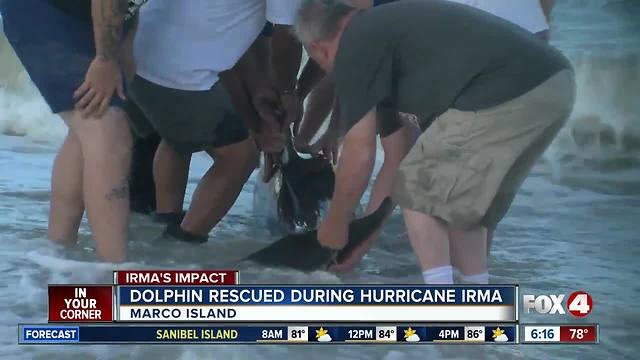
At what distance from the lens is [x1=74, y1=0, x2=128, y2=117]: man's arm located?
2920 millimetres

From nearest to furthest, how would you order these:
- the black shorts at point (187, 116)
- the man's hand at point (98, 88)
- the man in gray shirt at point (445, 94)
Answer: the man in gray shirt at point (445, 94) < the man's hand at point (98, 88) < the black shorts at point (187, 116)

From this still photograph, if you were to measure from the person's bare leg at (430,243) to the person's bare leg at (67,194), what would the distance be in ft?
2.70

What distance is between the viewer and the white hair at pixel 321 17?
2902 mm

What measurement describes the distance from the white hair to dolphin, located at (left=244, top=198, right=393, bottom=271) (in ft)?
1.42

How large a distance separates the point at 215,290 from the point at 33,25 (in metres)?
0.79

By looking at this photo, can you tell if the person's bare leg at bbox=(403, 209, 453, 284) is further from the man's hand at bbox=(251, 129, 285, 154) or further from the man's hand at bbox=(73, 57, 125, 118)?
the man's hand at bbox=(73, 57, 125, 118)

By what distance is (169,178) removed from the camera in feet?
10.2

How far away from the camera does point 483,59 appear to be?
2.83 m

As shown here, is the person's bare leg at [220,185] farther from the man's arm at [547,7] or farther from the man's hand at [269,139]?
the man's arm at [547,7]

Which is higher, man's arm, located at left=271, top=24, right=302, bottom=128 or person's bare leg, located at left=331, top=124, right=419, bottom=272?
man's arm, located at left=271, top=24, right=302, bottom=128

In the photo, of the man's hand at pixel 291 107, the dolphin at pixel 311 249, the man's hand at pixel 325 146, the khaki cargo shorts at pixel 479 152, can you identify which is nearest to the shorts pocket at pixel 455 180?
the khaki cargo shorts at pixel 479 152

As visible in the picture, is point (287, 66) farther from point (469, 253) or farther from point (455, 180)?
point (469, 253)

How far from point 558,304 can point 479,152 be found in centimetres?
41

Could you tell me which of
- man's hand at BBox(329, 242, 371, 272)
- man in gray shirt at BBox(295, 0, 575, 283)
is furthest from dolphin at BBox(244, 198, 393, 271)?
man in gray shirt at BBox(295, 0, 575, 283)
